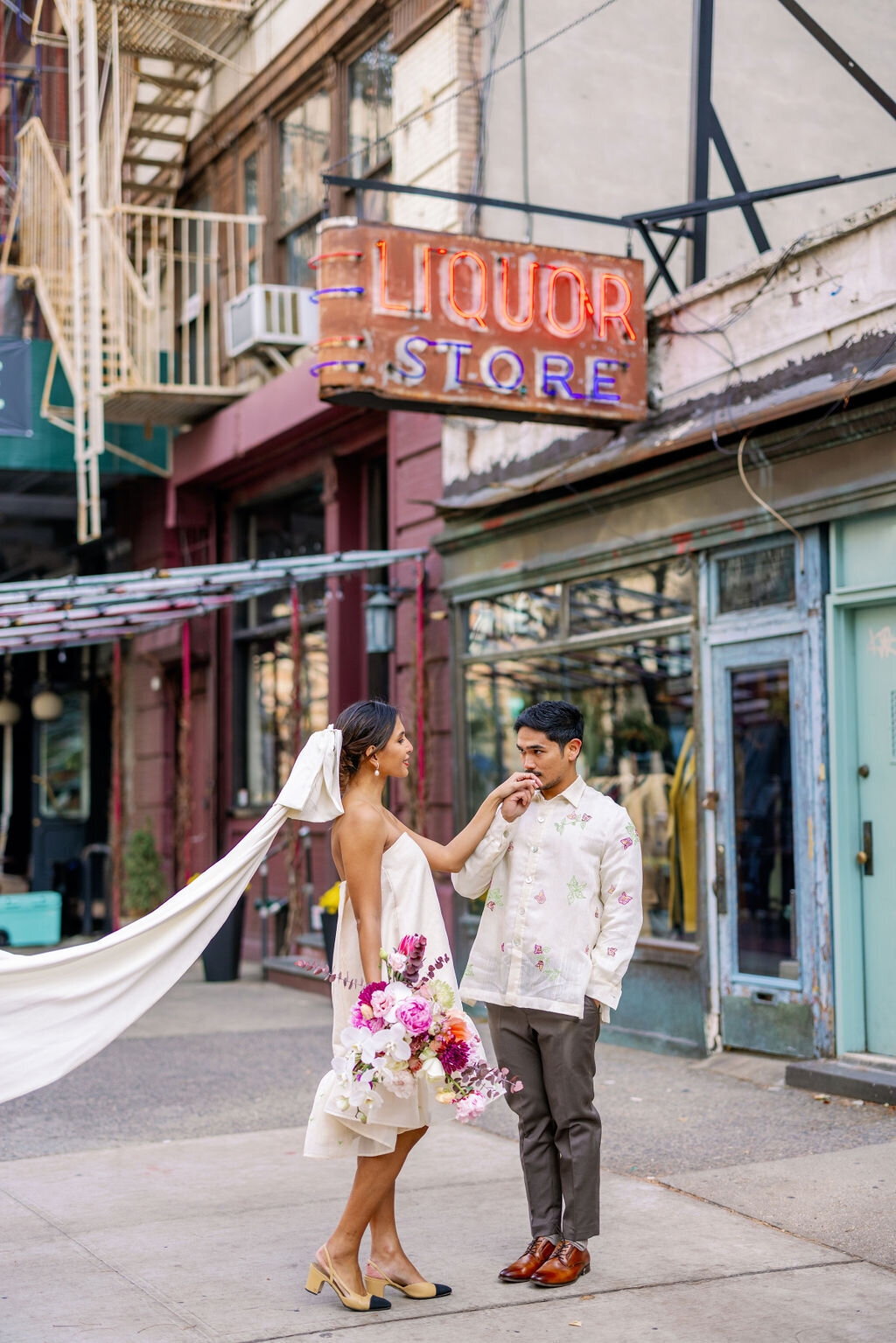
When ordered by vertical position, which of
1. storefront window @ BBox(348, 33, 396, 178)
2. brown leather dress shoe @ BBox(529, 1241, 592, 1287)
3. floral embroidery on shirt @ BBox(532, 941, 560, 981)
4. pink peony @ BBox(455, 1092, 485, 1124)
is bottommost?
brown leather dress shoe @ BBox(529, 1241, 592, 1287)

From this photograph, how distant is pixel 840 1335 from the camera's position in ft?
13.9

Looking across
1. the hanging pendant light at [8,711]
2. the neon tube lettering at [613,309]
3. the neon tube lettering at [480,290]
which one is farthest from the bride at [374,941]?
the hanging pendant light at [8,711]

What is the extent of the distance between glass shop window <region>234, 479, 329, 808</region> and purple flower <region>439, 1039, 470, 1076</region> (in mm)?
9153

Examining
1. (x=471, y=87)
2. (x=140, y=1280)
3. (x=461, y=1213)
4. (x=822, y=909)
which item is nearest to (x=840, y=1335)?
(x=461, y=1213)

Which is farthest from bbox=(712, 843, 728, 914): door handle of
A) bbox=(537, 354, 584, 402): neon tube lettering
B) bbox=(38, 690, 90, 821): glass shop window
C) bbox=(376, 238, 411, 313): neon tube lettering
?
bbox=(38, 690, 90, 821): glass shop window

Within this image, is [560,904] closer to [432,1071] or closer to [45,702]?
[432,1071]

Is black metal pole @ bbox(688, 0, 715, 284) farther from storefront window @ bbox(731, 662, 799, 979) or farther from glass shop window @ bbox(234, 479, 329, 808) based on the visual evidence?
glass shop window @ bbox(234, 479, 329, 808)

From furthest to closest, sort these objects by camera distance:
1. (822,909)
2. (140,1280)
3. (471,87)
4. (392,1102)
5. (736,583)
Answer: (471,87) < (736,583) < (822,909) < (140,1280) < (392,1102)

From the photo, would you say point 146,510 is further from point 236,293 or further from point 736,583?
point 736,583

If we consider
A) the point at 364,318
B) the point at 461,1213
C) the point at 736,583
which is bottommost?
the point at 461,1213

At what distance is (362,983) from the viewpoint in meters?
4.71

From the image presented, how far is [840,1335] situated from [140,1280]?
2157mm

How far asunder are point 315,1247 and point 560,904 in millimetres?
1547

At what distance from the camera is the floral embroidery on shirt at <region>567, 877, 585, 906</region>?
4855 millimetres
